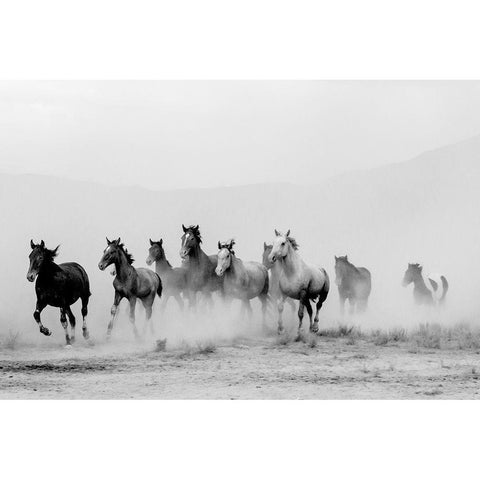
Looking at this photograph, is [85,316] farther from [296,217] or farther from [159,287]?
[296,217]

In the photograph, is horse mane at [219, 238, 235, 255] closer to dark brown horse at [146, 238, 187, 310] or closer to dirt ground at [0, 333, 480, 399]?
dark brown horse at [146, 238, 187, 310]

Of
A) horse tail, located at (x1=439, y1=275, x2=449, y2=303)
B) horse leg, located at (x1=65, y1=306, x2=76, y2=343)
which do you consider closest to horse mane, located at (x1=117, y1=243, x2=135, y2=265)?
horse leg, located at (x1=65, y1=306, x2=76, y2=343)

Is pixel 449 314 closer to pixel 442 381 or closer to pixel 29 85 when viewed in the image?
pixel 442 381

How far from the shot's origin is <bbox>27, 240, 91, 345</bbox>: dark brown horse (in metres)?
10.6

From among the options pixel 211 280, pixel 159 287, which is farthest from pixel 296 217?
pixel 159 287

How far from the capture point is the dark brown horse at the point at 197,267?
10.8 m

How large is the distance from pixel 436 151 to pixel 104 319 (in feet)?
17.2

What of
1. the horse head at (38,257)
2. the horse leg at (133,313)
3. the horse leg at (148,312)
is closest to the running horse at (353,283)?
the horse leg at (148,312)

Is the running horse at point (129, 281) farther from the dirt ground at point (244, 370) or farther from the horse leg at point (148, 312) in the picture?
the dirt ground at point (244, 370)

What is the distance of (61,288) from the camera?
1079 cm

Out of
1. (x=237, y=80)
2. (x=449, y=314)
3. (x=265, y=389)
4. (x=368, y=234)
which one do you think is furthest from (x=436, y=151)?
(x=265, y=389)

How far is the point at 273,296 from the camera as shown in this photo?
11289mm

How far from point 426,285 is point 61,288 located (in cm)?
513

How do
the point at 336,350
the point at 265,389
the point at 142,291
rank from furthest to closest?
the point at 142,291, the point at 336,350, the point at 265,389
